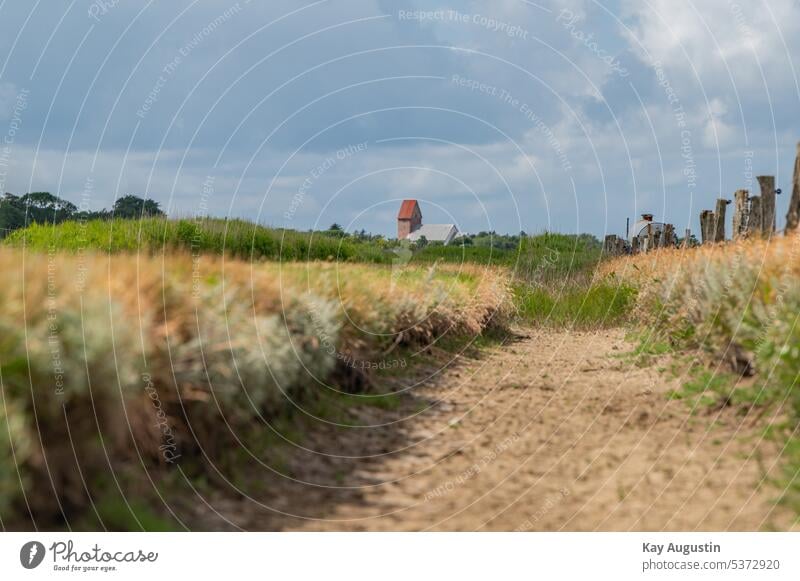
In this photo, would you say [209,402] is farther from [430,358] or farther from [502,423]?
[430,358]

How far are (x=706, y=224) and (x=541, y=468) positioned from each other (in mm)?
15225

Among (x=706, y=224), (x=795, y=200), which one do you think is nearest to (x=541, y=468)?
(x=795, y=200)

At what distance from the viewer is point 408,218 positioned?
17.5 m

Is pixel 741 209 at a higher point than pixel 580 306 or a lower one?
higher

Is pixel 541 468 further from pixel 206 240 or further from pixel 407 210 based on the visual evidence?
pixel 407 210

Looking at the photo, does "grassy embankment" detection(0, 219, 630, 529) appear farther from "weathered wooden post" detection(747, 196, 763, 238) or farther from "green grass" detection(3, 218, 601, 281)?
"weathered wooden post" detection(747, 196, 763, 238)

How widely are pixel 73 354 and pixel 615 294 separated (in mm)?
14657

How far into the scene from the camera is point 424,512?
4.96 meters

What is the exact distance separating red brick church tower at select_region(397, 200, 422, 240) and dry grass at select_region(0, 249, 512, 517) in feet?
31.8

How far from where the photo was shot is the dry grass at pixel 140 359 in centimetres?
387

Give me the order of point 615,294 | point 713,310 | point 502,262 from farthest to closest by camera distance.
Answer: point 502,262, point 615,294, point 713,310

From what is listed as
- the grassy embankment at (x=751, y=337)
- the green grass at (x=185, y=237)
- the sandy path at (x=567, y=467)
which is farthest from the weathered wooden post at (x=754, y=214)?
the green grass at (x=185, y=237)

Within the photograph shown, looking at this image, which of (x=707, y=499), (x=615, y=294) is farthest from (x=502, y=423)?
(x=615, y=294)

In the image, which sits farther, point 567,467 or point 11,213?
point 11,213
